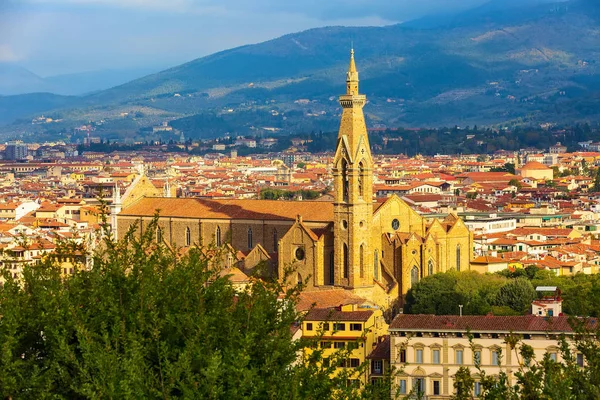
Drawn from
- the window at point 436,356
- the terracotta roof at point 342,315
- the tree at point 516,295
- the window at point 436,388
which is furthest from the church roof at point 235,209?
the window at point 436,388

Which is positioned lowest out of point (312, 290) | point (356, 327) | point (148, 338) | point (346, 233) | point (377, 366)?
point (377, 366)

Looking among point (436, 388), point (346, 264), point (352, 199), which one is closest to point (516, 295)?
point (346, 264)

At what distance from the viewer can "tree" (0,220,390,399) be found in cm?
1817

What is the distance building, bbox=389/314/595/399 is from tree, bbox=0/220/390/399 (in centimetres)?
1046

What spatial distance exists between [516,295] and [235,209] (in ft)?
37.7

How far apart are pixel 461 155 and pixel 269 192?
84.2 meters

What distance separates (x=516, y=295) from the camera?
1630 inches

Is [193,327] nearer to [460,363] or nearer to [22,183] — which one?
[460,363]

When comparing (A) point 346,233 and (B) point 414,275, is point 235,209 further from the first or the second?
(B) point 414,275

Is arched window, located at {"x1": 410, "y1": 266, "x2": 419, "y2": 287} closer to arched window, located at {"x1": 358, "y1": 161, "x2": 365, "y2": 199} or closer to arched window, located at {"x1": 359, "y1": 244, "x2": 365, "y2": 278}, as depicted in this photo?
arched window, located at {"x1": 359, "y1": 244, "x2": 365, "y2": 278}

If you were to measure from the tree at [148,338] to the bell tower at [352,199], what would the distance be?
2150 cm

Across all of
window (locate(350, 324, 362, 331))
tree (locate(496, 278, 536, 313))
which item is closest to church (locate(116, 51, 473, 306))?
tree (locate(496, 278, 536, 313))

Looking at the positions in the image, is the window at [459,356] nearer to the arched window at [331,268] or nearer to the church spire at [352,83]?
the arched window at [331,268]

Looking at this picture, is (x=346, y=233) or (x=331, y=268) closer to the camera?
(x=346, y=233)
